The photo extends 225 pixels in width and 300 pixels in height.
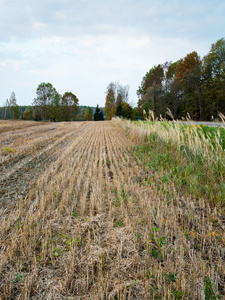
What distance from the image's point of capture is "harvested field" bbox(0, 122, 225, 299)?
1.68 m

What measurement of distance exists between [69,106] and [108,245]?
53.4 meters

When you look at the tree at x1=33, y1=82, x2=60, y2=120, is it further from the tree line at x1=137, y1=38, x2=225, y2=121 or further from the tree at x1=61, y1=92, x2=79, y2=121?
the tree line at x1=137, y1=38, x2=225, y2=121

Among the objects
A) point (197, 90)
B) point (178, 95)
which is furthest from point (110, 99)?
point (197, 90)

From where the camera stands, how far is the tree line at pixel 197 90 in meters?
24.4

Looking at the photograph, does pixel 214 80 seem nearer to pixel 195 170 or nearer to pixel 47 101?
pixel 195 170

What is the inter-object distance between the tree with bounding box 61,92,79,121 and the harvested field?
165 feet

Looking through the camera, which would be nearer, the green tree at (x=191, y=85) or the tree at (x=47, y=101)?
the green tree at (x=191, y=85)

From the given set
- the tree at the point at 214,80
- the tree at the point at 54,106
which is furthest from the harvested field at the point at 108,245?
the tree at the point at 54,106

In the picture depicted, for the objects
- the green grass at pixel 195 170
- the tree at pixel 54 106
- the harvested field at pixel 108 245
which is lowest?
the harvested field at pixel 108 245

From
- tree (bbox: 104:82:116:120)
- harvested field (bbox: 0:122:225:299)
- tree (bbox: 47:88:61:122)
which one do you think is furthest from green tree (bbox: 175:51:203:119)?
tree (bbox: 47:88:61:122)

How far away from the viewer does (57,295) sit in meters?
1.64

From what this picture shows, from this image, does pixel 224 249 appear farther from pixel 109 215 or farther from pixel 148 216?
pixel 109 215

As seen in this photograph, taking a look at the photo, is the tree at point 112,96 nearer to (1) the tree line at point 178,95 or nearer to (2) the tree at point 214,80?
(1) the tree line at point 178,95

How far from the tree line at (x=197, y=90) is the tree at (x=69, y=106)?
24411 mm
